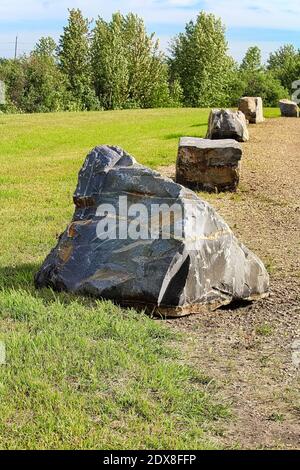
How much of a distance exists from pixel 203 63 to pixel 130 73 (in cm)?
753

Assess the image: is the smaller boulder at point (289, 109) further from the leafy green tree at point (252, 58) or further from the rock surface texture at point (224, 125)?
the leafy green tree at point (252, 58)

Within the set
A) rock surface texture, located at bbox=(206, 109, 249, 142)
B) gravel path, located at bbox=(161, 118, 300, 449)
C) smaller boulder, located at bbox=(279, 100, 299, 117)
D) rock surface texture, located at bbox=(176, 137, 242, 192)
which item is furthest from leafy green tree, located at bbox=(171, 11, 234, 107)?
gravel path, located at bbox=(161, 118, 300, 449)

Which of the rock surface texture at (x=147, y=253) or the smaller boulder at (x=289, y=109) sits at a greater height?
the smaller boulder at (x=289, y=109)

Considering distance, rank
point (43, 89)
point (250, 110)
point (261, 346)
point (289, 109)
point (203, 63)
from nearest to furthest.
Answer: point (261, 346)
point (250, 110)
point (289, 109)
point (43, 89)
point (203, 63)

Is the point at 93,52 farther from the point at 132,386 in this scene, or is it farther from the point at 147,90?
the point at 132,386

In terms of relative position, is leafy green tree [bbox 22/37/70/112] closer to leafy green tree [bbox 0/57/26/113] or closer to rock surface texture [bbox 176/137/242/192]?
leafy green tree [bbox 0/57/26/113]

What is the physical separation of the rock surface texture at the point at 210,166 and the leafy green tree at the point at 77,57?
Result: 40.5 meters

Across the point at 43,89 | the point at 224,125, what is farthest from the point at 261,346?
the point at 43,89

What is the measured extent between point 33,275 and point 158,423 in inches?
111

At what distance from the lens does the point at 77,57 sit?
53938 mm

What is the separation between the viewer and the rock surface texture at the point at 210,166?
11.1 metres

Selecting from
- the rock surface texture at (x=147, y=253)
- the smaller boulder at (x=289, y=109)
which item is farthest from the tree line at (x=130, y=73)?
the rock surface texture at (x=147, y=253)

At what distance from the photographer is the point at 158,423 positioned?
3.70m

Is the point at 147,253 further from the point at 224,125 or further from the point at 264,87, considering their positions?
the point at 264,87
